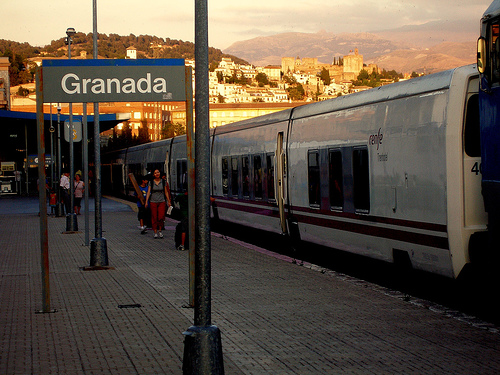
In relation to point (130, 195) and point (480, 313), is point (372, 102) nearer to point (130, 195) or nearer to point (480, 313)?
point (480, 313)

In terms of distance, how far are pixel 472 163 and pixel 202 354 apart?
190 inches

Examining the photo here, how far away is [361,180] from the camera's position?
508 inches

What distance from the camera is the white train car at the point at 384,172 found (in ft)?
31.6

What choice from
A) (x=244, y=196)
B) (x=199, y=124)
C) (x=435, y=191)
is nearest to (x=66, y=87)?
(x=199, y=124)

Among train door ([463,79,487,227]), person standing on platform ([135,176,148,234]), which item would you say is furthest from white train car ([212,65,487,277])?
person standing on platform ([135,176,148,234])

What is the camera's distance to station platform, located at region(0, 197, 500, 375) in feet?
23.3

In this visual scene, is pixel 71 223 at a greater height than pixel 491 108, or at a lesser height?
lesser

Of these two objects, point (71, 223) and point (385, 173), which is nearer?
point (385, 173)

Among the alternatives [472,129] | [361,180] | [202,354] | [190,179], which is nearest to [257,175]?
[361,180]

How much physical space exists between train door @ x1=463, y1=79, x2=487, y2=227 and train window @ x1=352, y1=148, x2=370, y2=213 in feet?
10.2

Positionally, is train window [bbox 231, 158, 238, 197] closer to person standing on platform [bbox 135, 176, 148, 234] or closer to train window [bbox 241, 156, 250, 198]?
train window [bbox 241, 156, 250, 198]

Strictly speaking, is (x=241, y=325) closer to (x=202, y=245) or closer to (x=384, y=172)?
(x=202, y=245)

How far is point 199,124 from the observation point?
21.6 feet

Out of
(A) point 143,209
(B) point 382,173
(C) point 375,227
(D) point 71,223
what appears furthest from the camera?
(D) point 71,223
